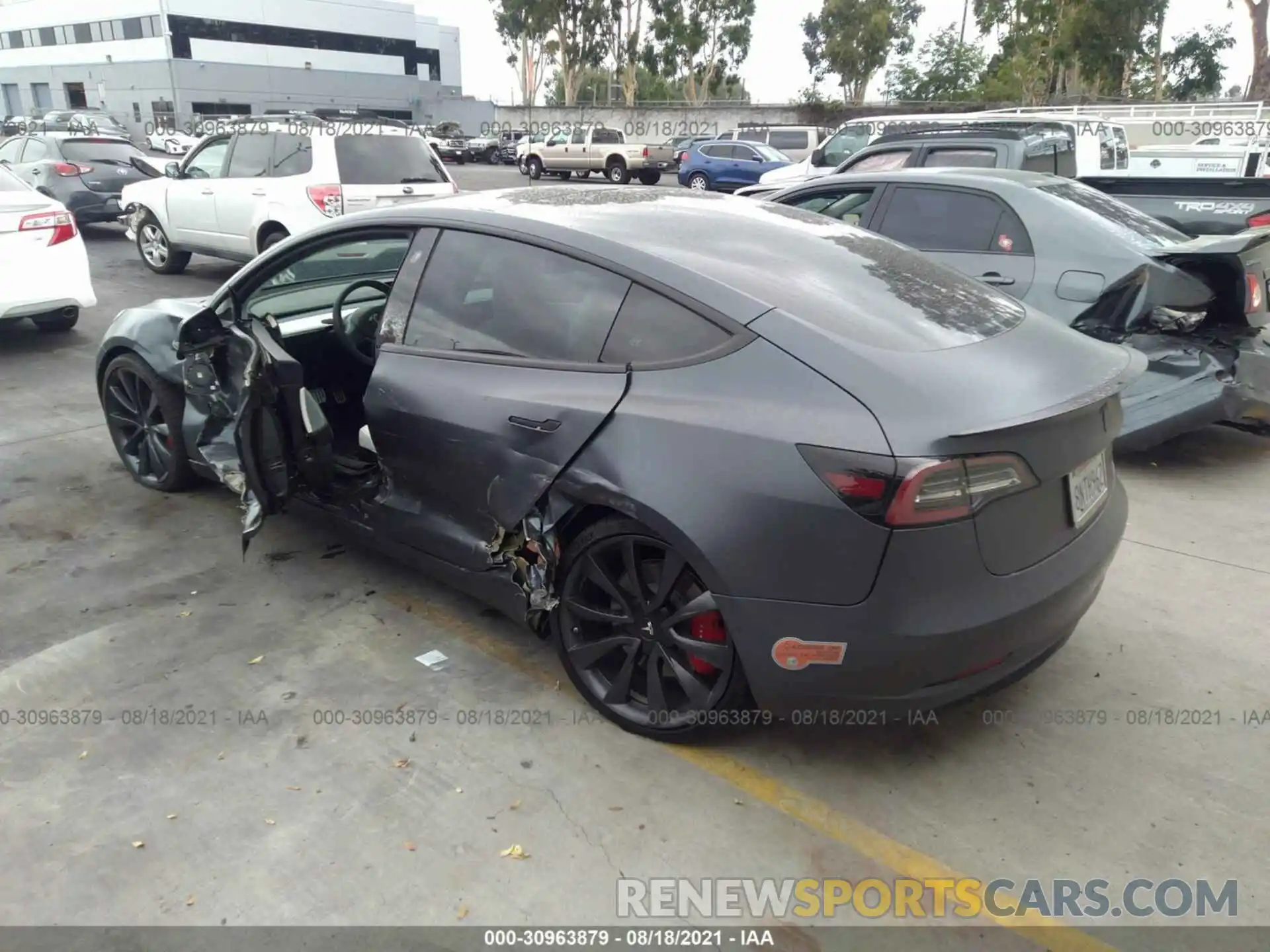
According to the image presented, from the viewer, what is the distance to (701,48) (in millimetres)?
56969

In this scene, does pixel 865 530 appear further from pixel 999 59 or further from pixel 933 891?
pixel 999 59

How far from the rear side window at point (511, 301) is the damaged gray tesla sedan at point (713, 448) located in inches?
0.4

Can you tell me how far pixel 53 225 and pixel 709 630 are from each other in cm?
715

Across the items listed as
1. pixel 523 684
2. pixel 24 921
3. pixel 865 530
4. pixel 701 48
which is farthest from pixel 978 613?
pixel 701 48

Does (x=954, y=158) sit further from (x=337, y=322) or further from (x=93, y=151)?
(x=93, y=151)

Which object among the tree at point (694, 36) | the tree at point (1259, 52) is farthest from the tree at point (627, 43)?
the tree at point (1259, 52)

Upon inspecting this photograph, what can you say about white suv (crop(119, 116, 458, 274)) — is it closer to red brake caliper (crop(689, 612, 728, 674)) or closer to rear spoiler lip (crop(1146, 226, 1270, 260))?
rear spoiler lip (crop(1146, 226, 1270, 260))

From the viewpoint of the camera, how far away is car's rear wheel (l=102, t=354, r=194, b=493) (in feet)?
14.9

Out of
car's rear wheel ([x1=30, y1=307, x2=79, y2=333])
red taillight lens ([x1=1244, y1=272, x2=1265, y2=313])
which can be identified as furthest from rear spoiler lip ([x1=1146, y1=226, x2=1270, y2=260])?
car's rear wheel ([x1=30, y1=307, x2=79, y2=333])

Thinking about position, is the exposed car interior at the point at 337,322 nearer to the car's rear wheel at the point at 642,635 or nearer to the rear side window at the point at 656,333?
the car's rear wheel at the point at 642,635

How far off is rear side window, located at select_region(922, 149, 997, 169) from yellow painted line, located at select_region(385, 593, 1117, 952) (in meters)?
7.21

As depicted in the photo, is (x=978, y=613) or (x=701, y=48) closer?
(x=978, y=613)

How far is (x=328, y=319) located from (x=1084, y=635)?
3.70 metres

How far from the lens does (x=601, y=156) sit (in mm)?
30609
